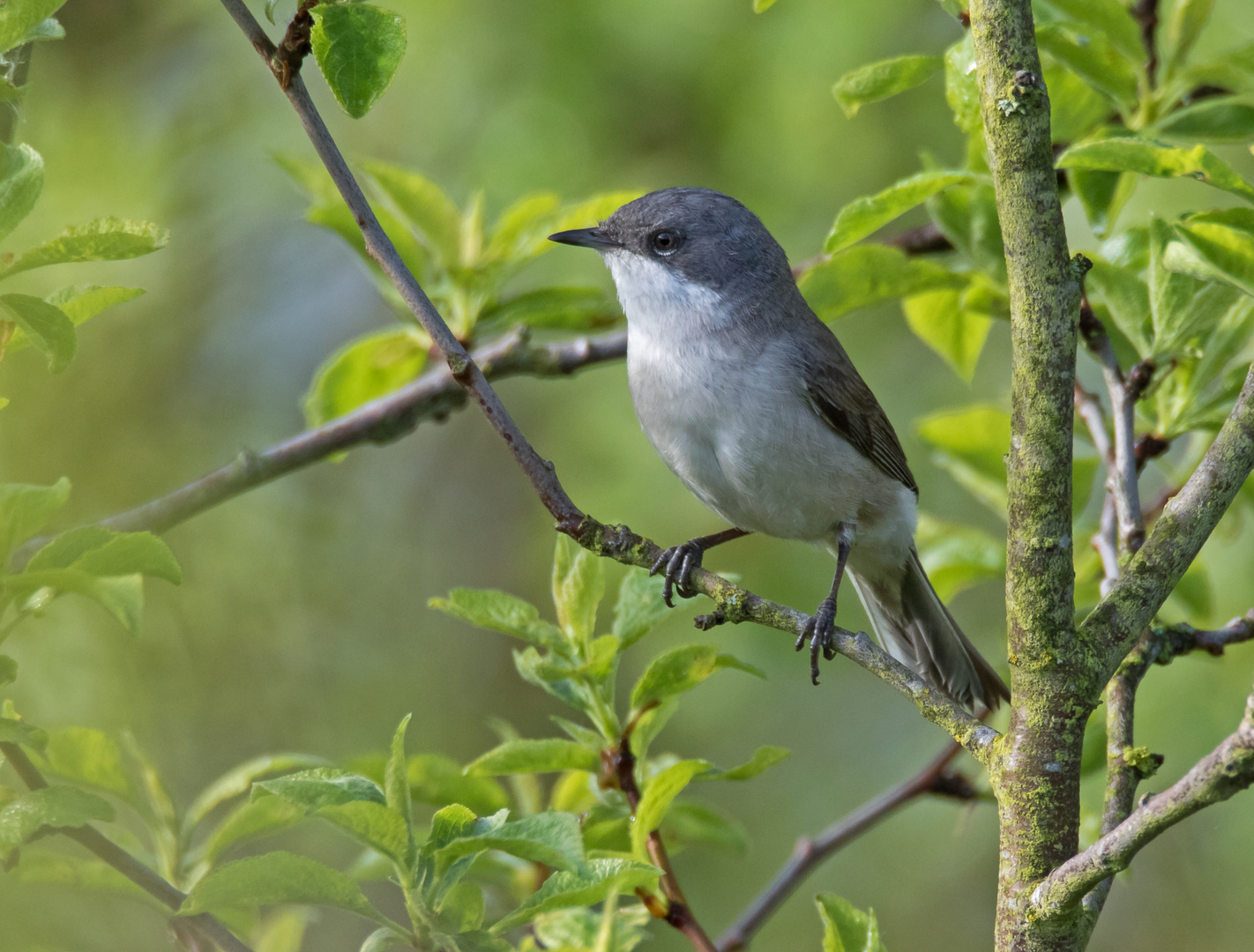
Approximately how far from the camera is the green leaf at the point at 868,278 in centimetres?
294

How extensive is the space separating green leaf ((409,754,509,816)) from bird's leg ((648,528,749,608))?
59 cm

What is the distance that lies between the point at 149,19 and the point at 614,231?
3971 mm

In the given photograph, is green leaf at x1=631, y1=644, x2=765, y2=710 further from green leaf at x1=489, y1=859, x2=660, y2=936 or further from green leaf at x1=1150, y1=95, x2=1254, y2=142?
green leaf at x1=1150, y1=95, x2=1254, y2=142

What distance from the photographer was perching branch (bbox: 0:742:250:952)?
172 cm

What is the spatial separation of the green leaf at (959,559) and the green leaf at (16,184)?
2.51 meters

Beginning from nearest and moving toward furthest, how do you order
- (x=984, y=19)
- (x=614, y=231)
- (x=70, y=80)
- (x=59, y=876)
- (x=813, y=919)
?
(x=984, y=19) → (x=59, y=876) → (x=614, y=231) → (x=70, y=80) → (x=813, y=919)

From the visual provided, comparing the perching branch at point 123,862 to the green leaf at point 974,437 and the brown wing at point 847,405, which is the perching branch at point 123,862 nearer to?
the green leaf at point 974,437

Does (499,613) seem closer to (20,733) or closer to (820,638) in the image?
(20,733)

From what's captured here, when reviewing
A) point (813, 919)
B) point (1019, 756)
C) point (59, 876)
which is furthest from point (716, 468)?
point (813, 919)

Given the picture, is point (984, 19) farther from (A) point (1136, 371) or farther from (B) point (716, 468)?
(B) point (716, 468)

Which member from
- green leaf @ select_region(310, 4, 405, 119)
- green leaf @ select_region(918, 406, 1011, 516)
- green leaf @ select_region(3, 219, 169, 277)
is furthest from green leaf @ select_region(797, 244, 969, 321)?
green leaf @ select_region(3, 219, 169, 277)


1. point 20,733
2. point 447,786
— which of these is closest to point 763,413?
point 447,786

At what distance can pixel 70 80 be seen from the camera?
6250 millimetres

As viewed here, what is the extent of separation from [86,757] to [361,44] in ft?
4.35
